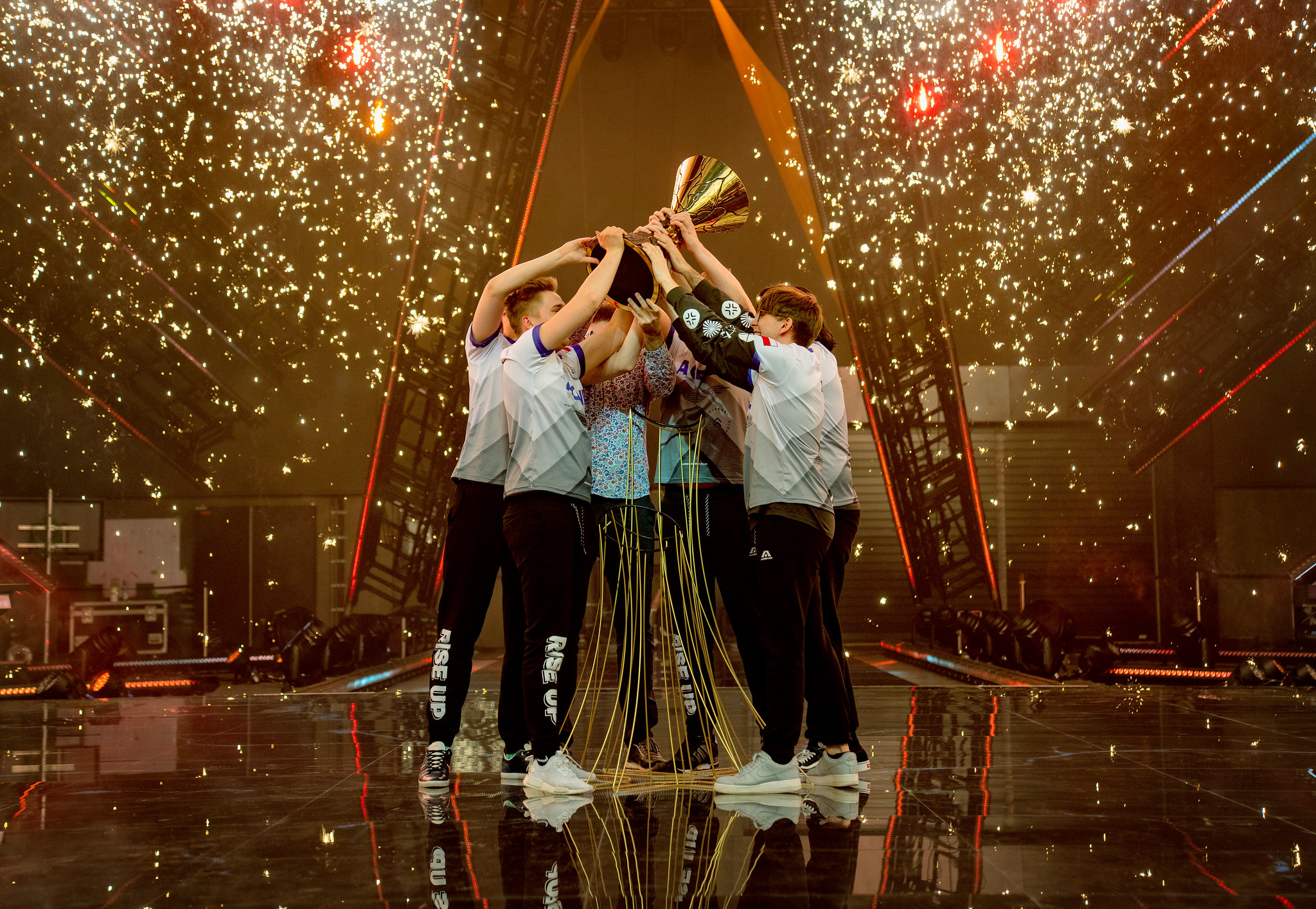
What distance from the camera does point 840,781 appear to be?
264cm

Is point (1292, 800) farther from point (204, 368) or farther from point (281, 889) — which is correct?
point (204, 368)

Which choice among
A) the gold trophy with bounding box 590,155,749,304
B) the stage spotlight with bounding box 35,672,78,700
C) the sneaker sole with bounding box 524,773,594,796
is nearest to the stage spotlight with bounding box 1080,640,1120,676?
the gold trophy with bounding box 590,155,749,304

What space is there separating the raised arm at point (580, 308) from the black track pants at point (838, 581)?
3.01ft

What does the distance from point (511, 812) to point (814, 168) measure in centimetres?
681

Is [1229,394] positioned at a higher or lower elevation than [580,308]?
higher

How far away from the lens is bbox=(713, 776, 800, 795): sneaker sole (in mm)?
2512

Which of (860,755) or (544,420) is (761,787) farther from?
(544,420)

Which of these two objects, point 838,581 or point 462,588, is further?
point 838,581

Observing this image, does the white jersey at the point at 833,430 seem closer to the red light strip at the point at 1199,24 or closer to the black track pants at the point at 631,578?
the black track pants at the point at 631,578

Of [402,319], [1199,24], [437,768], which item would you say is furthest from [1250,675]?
[402,319]

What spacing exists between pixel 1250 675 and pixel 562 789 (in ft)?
14.8

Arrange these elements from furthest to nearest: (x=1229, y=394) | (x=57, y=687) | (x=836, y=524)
Answer: (x=1229, y=394) → (x=57, y=687) → (x=836, y=524)

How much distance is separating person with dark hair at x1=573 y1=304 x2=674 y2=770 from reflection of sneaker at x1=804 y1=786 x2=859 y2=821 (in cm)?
48

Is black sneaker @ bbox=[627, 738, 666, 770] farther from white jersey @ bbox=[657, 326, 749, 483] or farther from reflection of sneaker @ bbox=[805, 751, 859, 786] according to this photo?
white jersey @ bbox=[657, 326, 749, 483]
